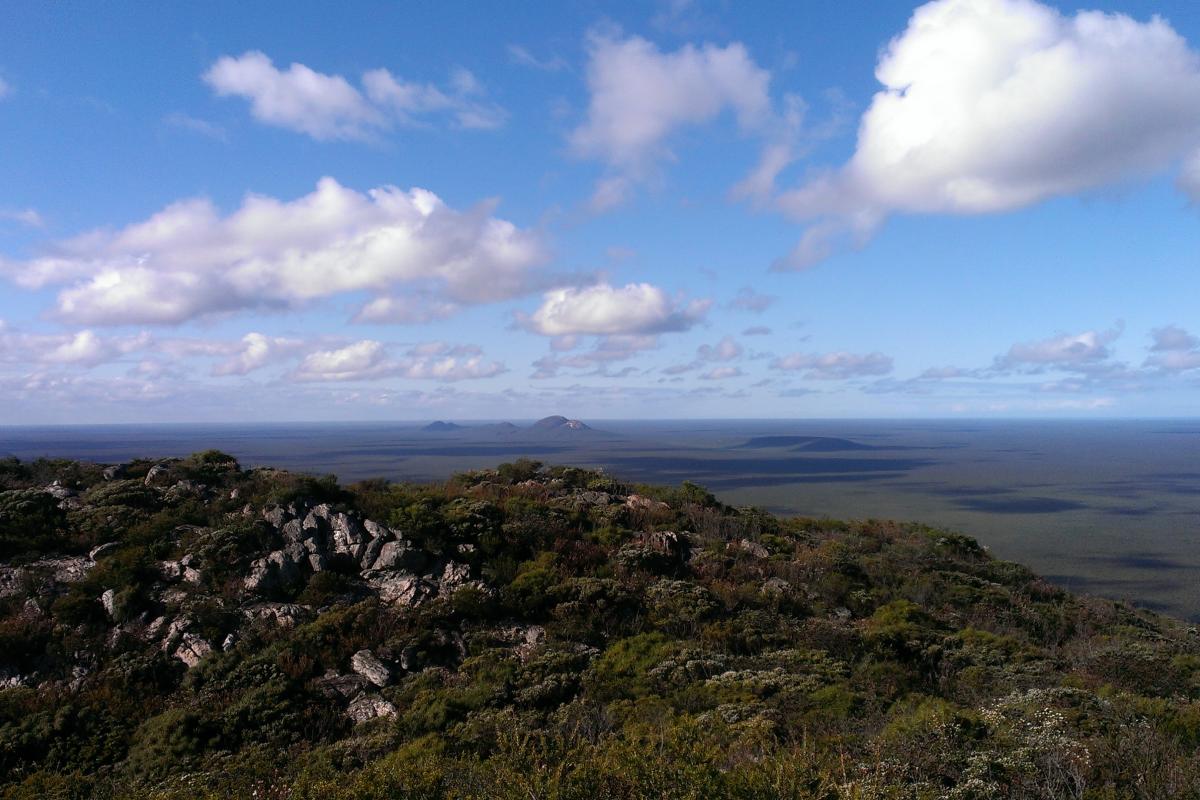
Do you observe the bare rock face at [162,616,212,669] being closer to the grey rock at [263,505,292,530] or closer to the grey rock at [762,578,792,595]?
the grey rock at [263,505,292,530]

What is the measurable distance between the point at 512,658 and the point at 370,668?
243 cm

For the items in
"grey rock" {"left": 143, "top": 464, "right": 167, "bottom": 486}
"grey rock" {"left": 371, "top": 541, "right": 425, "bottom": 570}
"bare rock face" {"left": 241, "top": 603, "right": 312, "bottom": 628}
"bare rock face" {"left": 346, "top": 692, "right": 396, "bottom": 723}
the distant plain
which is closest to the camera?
"bare rock face" {"left": 346, "top": 692, "right": 396, "bottom": 723}

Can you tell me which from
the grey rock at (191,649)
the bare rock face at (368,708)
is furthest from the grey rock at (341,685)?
the grey rock at (191,649)

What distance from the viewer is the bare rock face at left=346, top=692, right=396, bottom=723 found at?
394 inches

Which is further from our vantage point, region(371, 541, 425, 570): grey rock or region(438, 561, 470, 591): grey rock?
region(371, 541, 425, 570): grey rock

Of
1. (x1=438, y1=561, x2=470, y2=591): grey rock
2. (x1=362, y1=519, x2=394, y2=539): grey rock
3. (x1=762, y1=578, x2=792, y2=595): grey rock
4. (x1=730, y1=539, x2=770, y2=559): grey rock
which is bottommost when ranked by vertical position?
(x1=762, y1=578, x2=792, y2=595): grey rock

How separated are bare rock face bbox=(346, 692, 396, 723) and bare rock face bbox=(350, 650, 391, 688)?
0.41 meters

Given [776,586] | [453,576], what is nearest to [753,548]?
[776,586]

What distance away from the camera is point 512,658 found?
37.5 ft

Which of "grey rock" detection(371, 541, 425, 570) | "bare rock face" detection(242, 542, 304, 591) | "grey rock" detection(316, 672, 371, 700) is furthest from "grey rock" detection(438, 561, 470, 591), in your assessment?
"grey rock" detection(316, 672, 371, 700)

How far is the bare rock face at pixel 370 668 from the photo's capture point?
10898 mm

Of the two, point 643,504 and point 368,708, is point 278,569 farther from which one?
point 643,504

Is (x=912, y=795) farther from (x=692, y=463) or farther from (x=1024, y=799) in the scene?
(x=692, y=463)

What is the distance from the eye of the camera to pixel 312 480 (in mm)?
16688
